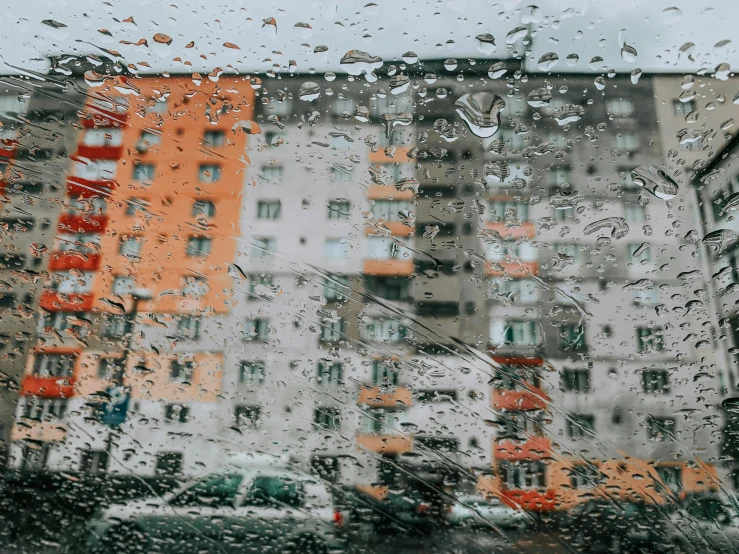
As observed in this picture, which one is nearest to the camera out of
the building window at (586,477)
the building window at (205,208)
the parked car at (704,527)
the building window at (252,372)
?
the parked car at (704,527)

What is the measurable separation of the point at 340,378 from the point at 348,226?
59 centimetres

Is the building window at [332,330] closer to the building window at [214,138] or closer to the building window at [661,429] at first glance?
the building window at [214,138]

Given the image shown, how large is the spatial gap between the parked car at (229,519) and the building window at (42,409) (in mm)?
369

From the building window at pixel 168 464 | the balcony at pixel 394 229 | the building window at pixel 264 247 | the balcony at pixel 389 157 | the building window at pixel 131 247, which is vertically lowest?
the building window at pixel 168 464

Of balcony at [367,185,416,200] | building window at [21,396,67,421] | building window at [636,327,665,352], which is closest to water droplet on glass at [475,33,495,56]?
balcony at [367,185,416,200]

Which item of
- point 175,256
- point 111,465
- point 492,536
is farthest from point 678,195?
A: point 111,465

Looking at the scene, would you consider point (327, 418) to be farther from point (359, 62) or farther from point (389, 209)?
point (359, 62)

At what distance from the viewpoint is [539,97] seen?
1.73 m

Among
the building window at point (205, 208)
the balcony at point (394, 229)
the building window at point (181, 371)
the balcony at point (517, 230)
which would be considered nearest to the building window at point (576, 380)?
the balcony at point (517, 230)

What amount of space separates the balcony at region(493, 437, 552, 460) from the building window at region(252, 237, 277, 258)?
3.54 feet

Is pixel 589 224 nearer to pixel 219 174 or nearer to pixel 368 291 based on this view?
pixel 368 291

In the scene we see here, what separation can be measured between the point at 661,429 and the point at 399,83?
1.56 meters

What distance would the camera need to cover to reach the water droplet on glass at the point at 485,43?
1.70 m

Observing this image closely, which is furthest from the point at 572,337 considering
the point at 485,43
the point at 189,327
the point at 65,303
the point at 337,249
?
the point at 65,303
